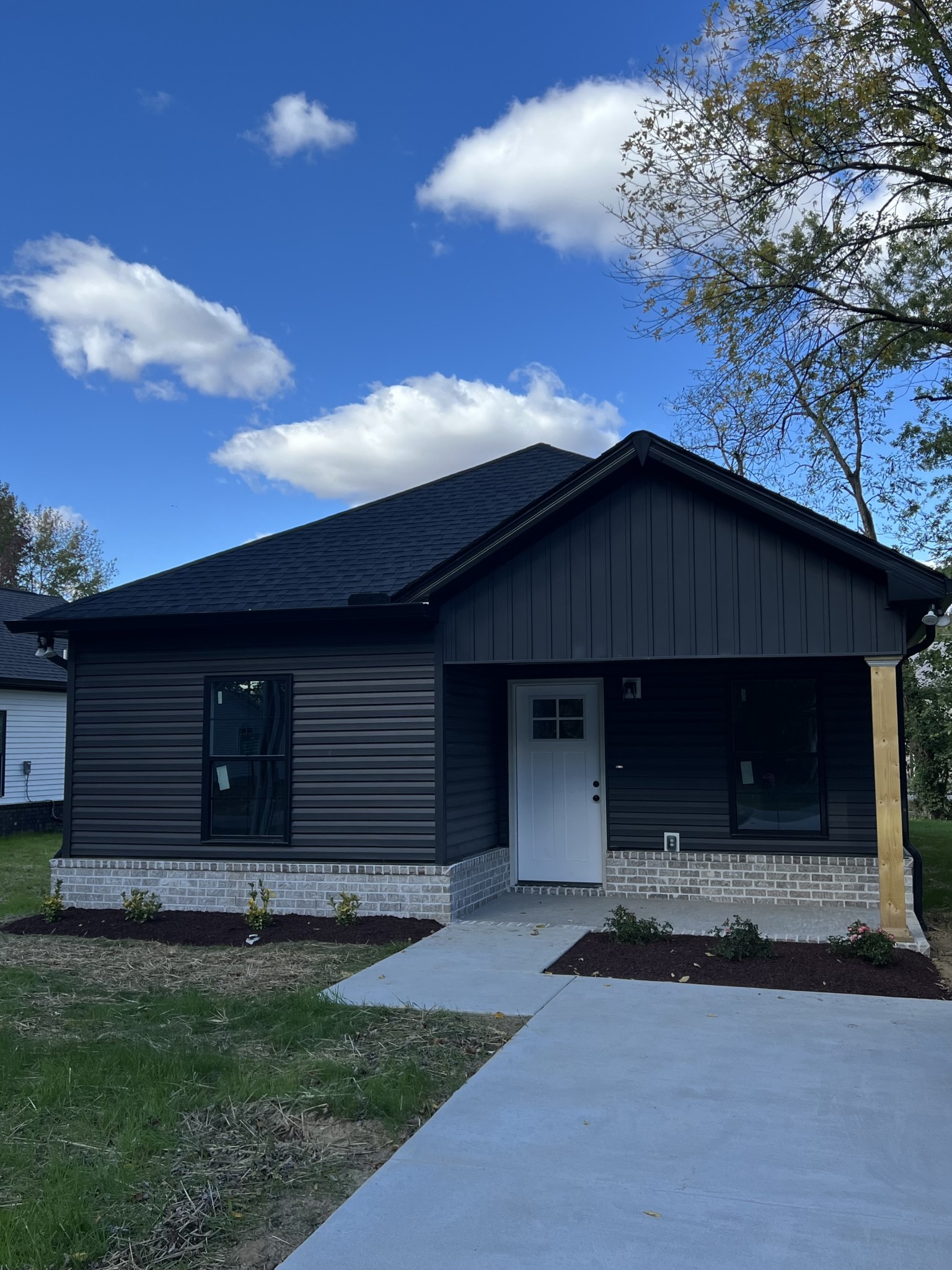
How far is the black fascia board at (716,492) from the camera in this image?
7.40 metres

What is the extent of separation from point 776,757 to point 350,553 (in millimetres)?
4915

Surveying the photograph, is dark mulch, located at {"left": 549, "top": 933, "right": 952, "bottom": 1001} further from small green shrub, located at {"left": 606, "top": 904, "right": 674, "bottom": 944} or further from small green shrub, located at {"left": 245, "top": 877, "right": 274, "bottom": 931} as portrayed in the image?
small green shrub, located at {"left": 245, "top": 877, "right": 274, "bottom": 931}

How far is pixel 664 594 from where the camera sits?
8.27 metres

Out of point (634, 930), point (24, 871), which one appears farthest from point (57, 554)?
point (634, 930)

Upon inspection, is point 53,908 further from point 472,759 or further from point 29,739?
point 29,739

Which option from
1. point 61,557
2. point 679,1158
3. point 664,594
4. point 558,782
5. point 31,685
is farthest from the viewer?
point 61,557

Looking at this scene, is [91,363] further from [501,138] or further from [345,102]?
[501,138]

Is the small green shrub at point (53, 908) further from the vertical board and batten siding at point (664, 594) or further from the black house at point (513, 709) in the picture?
the vertical board and batten siding at point (664, 594)

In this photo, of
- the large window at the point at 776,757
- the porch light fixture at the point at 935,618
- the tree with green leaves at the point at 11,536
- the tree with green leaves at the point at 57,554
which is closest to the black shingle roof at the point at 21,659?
the large window at the point at 776,757

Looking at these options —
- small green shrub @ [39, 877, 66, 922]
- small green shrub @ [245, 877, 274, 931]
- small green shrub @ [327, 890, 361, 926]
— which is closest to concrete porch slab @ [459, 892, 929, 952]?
small green shrub @ [327, 890, 361, 926]

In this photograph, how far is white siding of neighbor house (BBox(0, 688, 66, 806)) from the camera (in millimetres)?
17969

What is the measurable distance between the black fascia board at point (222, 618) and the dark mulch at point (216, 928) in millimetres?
2736

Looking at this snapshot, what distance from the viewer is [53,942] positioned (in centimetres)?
846

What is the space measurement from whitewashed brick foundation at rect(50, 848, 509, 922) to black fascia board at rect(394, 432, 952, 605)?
257cm
